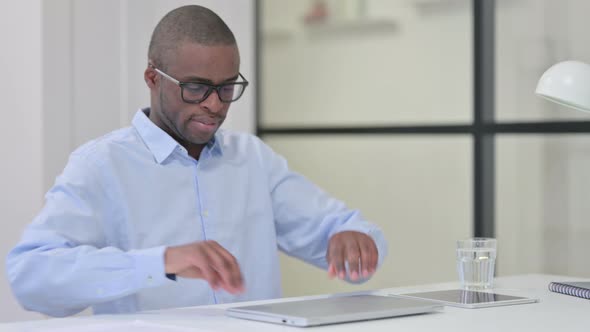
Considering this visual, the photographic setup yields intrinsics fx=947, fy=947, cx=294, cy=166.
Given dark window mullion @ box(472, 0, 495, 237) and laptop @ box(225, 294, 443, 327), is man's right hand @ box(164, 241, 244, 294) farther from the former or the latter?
dark window mullion @ box(472, 0, 495, 237)

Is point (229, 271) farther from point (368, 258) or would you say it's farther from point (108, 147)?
point (108, 147)

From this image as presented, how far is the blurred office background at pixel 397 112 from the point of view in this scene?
2.94 metres

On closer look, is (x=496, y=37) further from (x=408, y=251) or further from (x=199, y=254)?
(x=199, y=254)

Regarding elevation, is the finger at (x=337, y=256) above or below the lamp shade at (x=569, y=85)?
below

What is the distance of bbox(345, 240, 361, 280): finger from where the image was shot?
1.80 m

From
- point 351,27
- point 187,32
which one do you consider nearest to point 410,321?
point 187,32

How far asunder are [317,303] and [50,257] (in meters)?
0.48

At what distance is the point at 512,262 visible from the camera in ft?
9.98

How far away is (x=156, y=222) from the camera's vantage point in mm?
2023

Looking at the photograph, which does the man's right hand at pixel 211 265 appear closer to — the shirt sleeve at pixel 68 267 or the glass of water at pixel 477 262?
the shirt sleeve at pixel 68 267

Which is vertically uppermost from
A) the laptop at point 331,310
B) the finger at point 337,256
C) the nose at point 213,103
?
the nose at point 213,103

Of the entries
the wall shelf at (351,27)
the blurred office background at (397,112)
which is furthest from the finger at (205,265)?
the wall shelf at (351,27)

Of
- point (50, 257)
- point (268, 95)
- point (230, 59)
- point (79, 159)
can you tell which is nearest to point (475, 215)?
point (268, 95)

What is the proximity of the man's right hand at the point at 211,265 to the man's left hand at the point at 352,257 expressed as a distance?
12.1 inches
